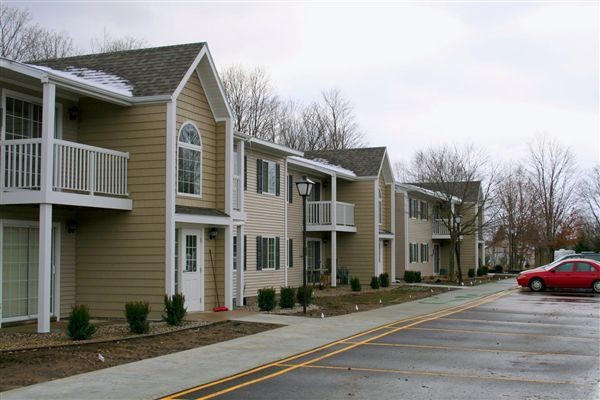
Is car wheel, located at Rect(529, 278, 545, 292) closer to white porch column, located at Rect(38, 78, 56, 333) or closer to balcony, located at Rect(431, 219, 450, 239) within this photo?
balcony, located at Rect(431, 219, 450, 239)

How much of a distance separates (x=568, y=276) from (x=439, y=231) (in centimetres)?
1966

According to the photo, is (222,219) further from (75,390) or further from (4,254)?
(75,390)

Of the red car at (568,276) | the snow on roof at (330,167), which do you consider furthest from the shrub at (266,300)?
the red car at (568,276)

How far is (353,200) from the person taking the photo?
3516 centimetres

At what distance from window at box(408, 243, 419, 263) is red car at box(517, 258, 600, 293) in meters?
13.0

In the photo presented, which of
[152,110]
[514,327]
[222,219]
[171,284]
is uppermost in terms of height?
[152,110]

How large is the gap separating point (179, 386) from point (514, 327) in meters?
10.4

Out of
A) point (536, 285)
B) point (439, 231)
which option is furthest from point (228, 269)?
point (439, 231)

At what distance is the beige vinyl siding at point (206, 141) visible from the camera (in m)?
18.2

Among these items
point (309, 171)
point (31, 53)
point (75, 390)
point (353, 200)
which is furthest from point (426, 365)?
point (31, 53)

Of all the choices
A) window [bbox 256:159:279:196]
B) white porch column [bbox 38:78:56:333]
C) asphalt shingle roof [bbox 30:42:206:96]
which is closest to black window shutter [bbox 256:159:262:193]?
window [bbox 256:159:279:196]

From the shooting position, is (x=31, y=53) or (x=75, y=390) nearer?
(x=75, y=390)

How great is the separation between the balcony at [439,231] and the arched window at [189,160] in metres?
31.8

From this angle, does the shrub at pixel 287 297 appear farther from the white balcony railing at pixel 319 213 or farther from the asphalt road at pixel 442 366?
the white balcony railing at pixel 319 213
